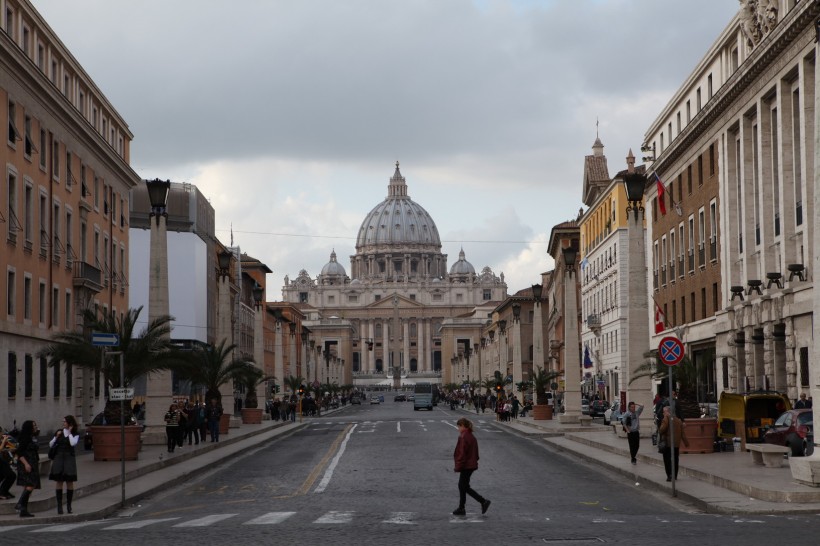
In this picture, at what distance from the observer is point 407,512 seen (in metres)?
20.6

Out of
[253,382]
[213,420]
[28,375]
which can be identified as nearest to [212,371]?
[213,420]

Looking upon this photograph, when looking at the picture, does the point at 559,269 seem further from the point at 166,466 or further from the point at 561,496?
the point at 561,496

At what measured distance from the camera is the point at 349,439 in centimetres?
4950

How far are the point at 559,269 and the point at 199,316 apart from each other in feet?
124

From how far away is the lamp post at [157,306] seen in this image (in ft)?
129

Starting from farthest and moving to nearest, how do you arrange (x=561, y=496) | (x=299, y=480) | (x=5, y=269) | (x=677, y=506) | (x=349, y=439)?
(x=349, y=439) < (x=5, y=269) < (x=299, y=480) < (x=561, y=496) < (x=677, y=506)

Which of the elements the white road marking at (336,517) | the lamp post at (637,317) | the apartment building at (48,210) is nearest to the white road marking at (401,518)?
the white road marking at (336,517)

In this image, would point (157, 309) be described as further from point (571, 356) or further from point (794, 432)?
point (571, 356)

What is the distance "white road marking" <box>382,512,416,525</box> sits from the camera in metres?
18.9

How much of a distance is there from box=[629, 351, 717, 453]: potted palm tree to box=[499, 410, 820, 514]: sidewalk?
0.54 metres

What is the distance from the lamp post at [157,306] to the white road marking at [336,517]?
18.7 m

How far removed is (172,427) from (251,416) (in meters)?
32.3

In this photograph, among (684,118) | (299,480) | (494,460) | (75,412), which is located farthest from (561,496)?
(684,118)

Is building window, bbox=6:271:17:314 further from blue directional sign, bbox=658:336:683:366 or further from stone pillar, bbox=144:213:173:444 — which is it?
blue directional sign, bbox=658:336:683:366
